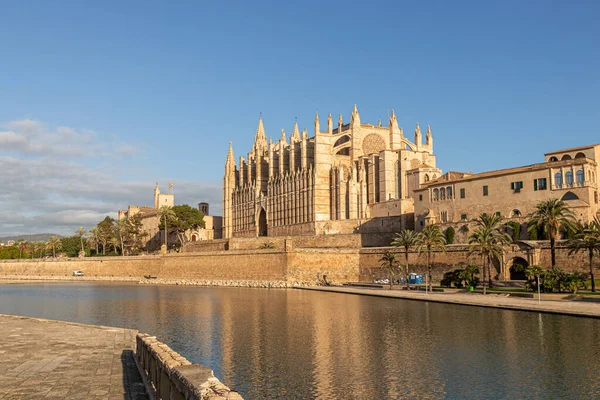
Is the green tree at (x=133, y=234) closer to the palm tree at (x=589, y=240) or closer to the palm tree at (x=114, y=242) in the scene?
the palm tree at (x=114, y=242)

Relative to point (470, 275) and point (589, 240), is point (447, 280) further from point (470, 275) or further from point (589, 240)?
point (589, 240)

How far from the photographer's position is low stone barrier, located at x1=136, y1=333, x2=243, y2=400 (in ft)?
25.0

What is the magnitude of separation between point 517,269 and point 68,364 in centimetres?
3751

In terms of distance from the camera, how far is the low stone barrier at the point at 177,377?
7625 millimetres

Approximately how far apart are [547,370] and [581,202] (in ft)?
103

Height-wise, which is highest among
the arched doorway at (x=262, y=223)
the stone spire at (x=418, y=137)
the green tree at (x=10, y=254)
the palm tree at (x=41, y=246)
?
the stone spire at (x=418, y=137)

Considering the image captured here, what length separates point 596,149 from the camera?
1865 inches

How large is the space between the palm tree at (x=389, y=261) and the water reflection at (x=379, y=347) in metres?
13.3

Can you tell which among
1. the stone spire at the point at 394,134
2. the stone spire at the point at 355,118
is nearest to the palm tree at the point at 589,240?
the stone spire at the point at 394,134

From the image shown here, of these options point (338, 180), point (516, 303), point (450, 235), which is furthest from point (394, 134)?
point (516, 303)

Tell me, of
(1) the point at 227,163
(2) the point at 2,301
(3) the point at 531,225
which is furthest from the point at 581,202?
(1) the point at 227,163

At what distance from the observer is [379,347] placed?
2164cm

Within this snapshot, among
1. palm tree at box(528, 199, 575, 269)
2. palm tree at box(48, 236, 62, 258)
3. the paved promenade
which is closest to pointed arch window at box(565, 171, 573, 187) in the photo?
palm tree at box(528, 199, 575, 269)

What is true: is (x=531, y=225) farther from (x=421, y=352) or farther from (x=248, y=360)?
(x=248, y=360)
